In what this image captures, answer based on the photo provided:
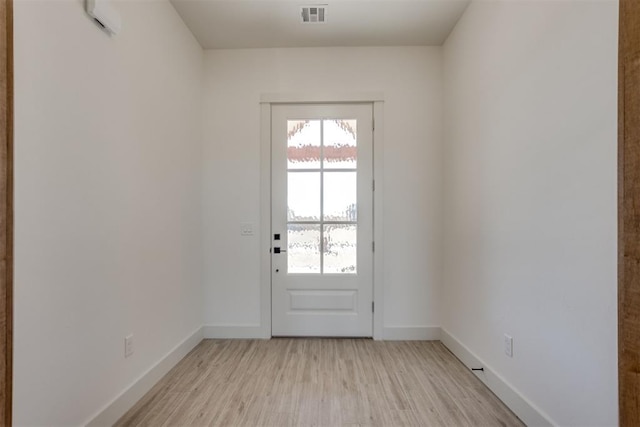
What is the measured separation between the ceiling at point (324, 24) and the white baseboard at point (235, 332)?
267 cm

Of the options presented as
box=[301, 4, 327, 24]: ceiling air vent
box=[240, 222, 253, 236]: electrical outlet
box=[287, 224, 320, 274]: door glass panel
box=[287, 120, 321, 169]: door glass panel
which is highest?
box=[301, 4, 327, 24]: ceiling air vent

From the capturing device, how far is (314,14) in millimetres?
2457

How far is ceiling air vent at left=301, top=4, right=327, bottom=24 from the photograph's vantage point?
7.79ft

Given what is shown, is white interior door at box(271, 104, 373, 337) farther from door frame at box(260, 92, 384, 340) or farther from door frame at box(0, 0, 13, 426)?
door frame at box(0, 0, 13, 426)

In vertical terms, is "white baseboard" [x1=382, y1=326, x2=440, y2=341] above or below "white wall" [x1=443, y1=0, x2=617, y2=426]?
below

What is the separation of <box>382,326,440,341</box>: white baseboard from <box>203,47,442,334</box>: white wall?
39mm

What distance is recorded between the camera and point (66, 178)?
4.60 feet

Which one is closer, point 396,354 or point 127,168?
point 127,168

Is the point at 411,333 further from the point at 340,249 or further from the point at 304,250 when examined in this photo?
the point at 304,250

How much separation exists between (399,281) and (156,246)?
209cm

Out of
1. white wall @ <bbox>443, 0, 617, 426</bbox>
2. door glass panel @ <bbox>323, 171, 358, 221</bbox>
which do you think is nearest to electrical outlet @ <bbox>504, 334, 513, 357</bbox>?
white wall @ <bbox>443, 0, 617, 426</bbox>

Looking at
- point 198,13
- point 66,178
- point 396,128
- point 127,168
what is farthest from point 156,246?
point 396,128

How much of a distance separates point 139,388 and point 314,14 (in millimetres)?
2941

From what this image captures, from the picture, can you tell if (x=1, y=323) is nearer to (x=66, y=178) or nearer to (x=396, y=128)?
(x=66, y=178)
